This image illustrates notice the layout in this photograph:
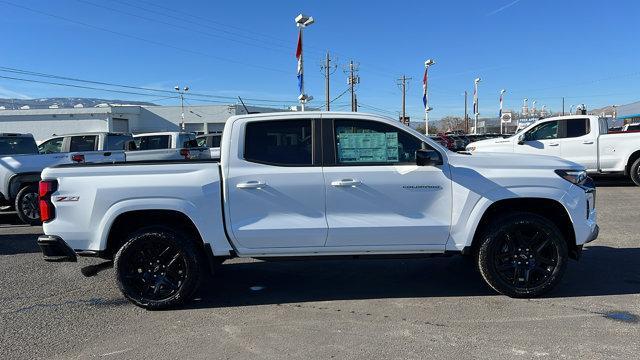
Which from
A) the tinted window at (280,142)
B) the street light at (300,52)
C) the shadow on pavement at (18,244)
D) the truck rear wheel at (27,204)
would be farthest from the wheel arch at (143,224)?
the street light at (300,52)

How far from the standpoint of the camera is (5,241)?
8.61 meters

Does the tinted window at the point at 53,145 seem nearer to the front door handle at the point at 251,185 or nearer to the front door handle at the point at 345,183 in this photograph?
the front door handle at the point at 251,185

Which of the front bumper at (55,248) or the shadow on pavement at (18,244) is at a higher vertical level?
the front bumper at (55,248)

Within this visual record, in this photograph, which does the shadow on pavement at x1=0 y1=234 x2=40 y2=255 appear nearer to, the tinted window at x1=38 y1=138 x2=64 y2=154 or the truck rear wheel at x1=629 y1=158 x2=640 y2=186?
the tinted window at x1=38 y1=138 x2=64 y2=154

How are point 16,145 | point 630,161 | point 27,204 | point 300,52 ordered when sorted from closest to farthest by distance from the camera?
point 27,204, point 16,145, point 630,161, point 300,52

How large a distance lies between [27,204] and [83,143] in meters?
3.24

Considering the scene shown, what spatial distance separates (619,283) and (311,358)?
3734 millimetres

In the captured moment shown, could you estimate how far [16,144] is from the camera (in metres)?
11.4

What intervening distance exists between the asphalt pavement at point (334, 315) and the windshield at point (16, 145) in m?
5.45

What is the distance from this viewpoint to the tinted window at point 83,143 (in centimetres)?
1274

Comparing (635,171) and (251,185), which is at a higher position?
(251,185)

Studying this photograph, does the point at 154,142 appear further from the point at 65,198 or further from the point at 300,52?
the point at 65,198

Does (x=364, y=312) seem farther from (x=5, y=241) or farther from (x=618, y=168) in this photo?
(x=618, y=168)

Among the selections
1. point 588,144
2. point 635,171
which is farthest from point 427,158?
point 635,171
